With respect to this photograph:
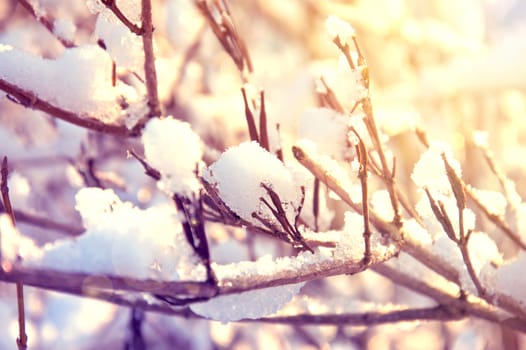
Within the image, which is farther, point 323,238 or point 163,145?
point 323,238

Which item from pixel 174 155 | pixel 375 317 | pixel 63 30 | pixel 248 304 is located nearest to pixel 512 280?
pixel 375 317

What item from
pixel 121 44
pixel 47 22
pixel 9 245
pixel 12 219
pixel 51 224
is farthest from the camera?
pixel 51 224

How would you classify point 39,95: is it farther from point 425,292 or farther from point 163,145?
point 425,292

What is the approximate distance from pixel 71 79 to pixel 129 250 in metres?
0.50

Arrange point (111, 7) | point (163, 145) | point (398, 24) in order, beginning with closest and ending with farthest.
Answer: point (163, 145), point (111, 7), point (398, 24)

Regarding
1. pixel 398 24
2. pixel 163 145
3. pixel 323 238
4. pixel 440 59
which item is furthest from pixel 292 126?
pixel 163 145

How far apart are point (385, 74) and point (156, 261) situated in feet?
10.9

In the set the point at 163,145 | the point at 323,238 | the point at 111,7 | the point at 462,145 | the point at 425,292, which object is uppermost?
the point at 462,145

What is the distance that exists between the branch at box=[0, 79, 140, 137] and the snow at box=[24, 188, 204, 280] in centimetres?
27

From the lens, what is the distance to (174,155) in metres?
0.81

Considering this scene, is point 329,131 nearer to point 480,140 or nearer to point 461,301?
point 480,140

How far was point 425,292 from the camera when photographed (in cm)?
129

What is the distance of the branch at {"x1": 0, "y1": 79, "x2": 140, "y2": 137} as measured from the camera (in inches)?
40.9

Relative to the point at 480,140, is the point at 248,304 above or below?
below
